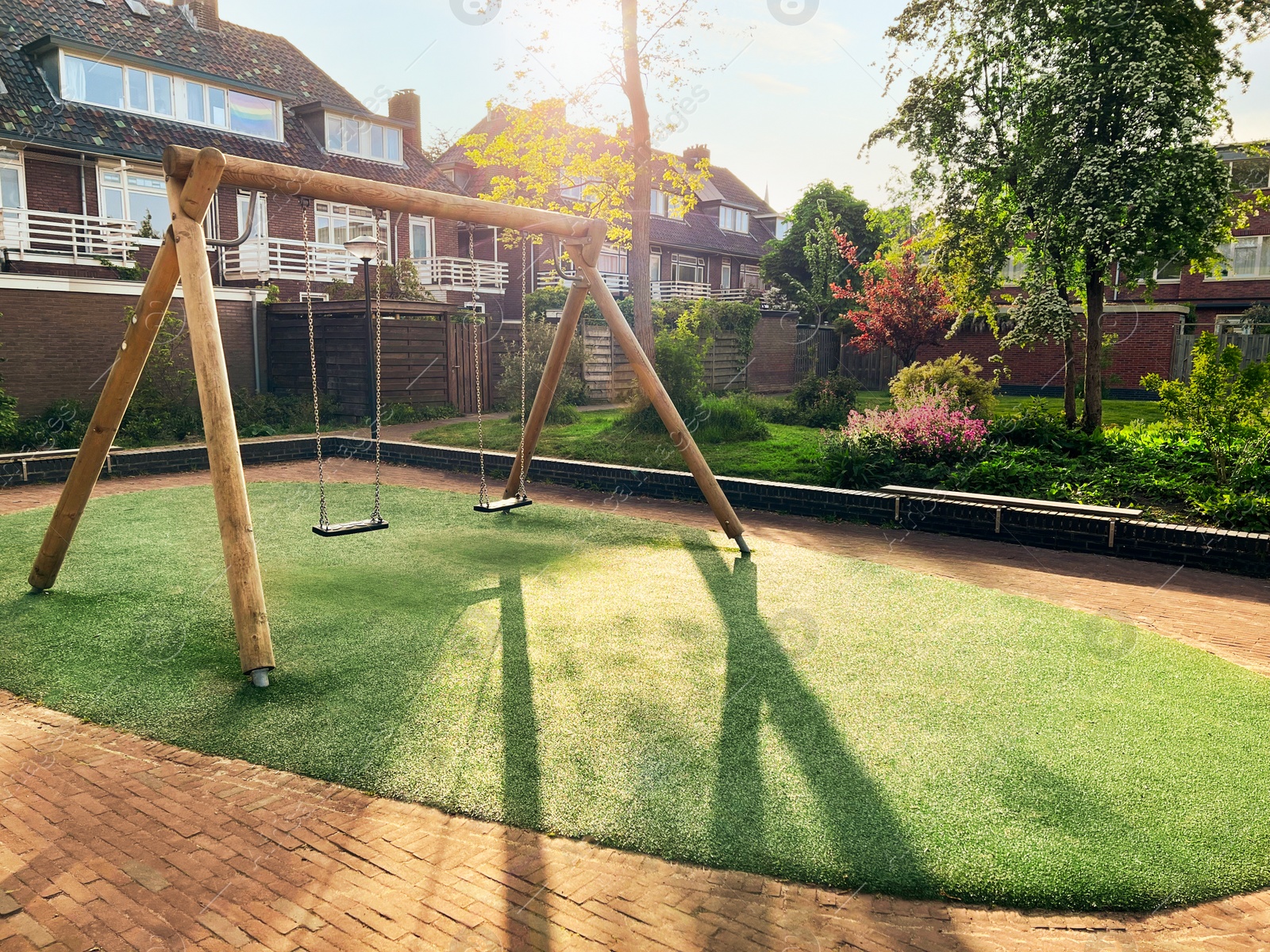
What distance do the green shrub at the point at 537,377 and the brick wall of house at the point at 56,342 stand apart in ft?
22.3

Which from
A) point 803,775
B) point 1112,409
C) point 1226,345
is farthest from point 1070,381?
point 1226,345

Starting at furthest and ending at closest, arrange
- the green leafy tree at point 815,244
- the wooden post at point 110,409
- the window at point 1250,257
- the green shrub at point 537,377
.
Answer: the green leafy tree at point 815,244
the window at point 1250,257
the green shrub at point 537,377
the wooden post at point 110,409

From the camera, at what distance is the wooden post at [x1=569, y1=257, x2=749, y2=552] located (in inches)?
331

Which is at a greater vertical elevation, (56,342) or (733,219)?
(733,219)

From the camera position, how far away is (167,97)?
77.2ft

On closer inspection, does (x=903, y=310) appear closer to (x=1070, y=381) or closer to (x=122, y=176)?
(x=1070, y=381)

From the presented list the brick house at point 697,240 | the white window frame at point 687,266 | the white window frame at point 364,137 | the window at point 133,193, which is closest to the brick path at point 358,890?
the window at point 133,193

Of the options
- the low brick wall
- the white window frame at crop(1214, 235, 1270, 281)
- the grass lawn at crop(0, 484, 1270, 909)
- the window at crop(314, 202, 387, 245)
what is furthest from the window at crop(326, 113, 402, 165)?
the white window frame at crop(1214, 235, 1270, 281)

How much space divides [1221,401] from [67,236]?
23223 mm

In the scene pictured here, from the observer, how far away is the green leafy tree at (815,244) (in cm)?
3791

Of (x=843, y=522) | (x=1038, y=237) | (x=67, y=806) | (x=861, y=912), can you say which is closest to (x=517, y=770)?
(x=861, y=912)

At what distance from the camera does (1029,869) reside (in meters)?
3.50

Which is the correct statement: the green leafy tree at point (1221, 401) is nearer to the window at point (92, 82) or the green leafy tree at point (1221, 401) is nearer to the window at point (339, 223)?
the window at point (339, 223)

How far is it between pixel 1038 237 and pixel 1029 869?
39.4 ft
